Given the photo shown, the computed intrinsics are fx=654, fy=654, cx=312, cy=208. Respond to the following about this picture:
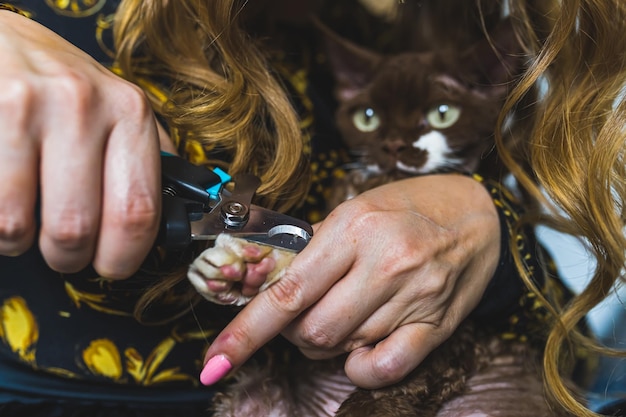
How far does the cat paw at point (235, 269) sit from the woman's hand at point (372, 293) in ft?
0.05

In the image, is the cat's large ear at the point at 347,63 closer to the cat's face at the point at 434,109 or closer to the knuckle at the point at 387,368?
the cat's face at the point at 434,109

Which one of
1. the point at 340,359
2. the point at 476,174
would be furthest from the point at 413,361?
the point at 476,174

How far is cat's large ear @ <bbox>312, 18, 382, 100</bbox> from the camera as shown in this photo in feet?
3.52

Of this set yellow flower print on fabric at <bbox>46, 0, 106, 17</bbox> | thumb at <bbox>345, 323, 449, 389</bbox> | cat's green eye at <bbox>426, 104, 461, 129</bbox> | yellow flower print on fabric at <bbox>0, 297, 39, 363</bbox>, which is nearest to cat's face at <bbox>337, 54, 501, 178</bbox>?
cat's green eye at <bbox>426, 104, 461, 129</bbox>

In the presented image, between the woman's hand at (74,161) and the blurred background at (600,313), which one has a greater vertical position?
the woman's hand at (74,161)

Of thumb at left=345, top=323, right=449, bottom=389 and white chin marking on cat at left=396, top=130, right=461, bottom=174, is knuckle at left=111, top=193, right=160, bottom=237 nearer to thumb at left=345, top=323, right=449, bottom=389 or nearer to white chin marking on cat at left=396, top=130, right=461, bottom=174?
thumb at left=345, top=323, right=449, bottom=389

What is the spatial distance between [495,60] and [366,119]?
220mm

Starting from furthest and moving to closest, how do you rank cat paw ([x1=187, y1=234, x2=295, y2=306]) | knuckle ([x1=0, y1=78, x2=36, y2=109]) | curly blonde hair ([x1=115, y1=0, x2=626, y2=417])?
curly blonde hair ([x1=115, y1=0, x2=626, y2=417]) → cat paw ([x1=187, y1=234, x2=295, y2=306]) → knuckle ([x1=0, y1=78, x2=36, y2=109])

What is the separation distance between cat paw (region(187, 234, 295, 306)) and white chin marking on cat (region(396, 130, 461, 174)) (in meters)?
0.38

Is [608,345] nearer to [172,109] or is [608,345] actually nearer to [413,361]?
[413,361]

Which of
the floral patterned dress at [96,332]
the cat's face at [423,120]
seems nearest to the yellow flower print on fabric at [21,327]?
the floral patterned dress at [96,332]

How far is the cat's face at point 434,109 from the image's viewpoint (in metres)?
1.00

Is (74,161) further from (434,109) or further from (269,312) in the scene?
(434,109)

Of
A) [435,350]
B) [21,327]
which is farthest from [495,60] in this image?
[21,327]
